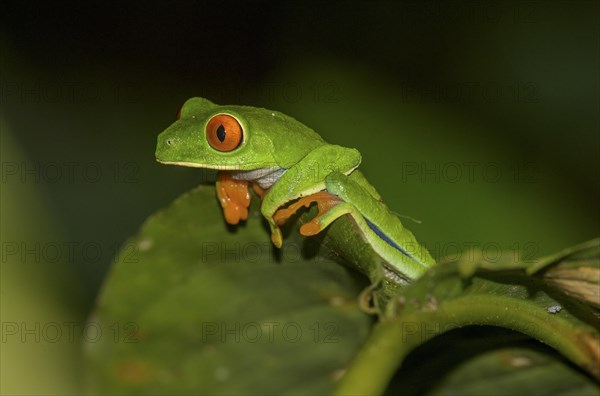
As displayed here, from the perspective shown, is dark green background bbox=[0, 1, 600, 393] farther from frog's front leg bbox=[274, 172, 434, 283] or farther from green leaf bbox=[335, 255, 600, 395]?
green leaf bbox=[335, 255, 600, 395]

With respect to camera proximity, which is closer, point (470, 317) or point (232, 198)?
point (470, 317)

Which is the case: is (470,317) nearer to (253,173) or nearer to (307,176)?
(307,176)

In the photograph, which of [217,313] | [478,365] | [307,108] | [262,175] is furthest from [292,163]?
[307,108]

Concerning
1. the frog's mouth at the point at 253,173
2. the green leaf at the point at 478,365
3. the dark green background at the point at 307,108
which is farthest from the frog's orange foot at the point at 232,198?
the dark green background at the point at 307,108

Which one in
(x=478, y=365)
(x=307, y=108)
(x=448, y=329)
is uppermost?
(x=307, y=108)

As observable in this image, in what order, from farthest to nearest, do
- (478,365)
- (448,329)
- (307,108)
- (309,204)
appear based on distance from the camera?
(307,108)
(309,204)
(478,365)
(448,329)

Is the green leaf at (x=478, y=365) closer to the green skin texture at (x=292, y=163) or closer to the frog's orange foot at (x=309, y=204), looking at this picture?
the green skin texture at (x=292, y=163)
